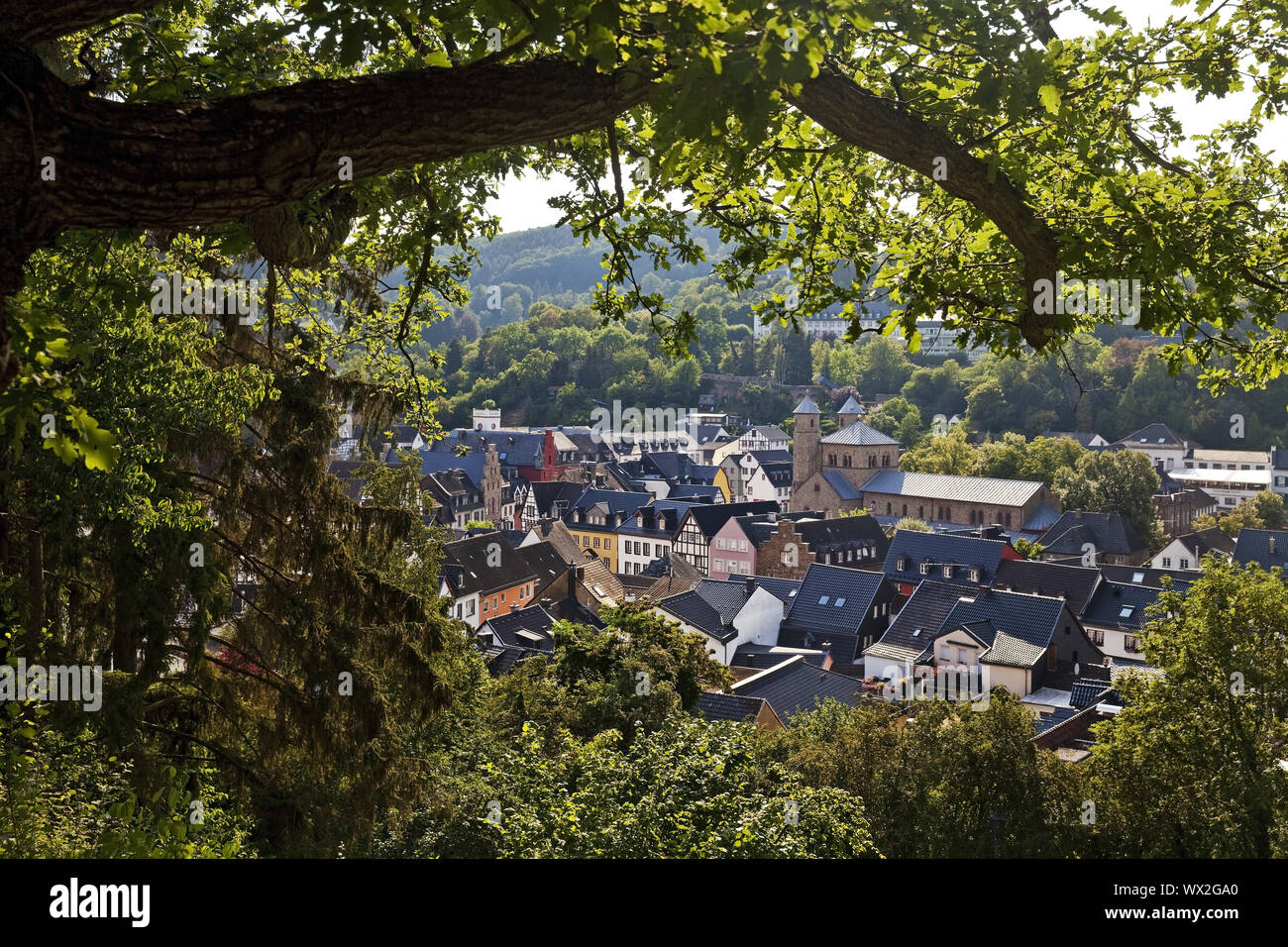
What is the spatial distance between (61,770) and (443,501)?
64.3m

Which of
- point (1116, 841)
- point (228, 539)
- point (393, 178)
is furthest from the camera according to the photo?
point (1116, 841)

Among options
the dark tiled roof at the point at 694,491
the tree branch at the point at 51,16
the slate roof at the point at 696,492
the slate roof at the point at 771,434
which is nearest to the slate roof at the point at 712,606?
the slate roof at the point at 696,492

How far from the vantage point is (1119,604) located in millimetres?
42312

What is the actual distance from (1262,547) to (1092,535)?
1017cm

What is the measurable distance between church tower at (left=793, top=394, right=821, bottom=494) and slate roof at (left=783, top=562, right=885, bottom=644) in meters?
37.3

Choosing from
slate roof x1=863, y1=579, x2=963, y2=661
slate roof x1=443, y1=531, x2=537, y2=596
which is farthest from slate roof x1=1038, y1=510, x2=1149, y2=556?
slate roof x1=443, y1=531, x2=537, y2=596

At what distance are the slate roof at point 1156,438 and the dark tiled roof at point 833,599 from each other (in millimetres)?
61915

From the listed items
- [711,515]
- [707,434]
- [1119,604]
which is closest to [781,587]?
[1119,604]

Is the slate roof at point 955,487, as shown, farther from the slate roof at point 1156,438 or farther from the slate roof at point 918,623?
the slate roof at point 918,623

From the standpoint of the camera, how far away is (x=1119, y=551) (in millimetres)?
63844

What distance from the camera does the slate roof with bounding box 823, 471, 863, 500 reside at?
257 feet

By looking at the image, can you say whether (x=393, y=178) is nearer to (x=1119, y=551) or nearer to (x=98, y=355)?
(x=98, y=355)

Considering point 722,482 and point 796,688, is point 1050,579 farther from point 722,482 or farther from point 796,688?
point 722,482
